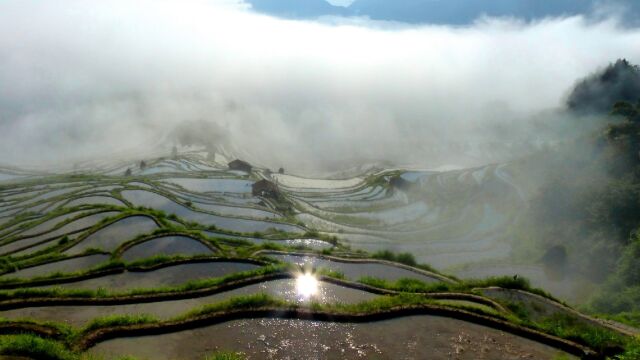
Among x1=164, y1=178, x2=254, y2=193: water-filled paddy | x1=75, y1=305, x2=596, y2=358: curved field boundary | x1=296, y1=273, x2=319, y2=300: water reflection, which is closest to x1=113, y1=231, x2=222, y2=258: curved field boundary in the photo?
x1=296, y1=273, x2=319, y2=300: water reflection

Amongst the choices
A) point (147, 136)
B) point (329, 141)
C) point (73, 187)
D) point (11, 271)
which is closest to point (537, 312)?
point (11, 271)

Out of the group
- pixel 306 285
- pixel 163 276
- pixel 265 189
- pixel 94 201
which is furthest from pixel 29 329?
pixel 265 189

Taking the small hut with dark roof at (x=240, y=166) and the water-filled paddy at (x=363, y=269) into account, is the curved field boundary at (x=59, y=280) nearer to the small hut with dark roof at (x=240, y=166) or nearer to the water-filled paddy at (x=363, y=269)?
the water-filled paddy at (x=363, y=269)

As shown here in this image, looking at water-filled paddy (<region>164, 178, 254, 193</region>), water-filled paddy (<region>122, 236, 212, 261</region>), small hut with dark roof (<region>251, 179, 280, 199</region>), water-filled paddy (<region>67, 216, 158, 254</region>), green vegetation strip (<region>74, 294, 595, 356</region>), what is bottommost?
green vegetation strip (<region>74, 294, 595, 356</region>)

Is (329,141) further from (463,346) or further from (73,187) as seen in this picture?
(463,346)

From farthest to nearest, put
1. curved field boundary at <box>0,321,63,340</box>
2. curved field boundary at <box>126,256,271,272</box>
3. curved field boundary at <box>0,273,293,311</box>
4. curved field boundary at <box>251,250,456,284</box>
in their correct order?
curved field boundary at <box>251,250,456,284</box> → curved field boundary at <box>126,256,271,272</box> → curved field boundary at <box>0,273,293,311</box> → curved field boundary at <box>0,321,63,340</box>

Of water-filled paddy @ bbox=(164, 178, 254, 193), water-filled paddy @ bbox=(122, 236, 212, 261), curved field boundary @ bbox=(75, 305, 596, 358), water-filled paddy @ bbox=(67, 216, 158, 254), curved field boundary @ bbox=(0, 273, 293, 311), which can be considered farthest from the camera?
water-filled paddy @ bbox=(164, 178, 254, 193)

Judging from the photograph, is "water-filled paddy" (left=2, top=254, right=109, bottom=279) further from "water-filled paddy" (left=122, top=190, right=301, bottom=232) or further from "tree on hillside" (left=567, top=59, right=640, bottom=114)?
"tree on hillside" (left=567, top=59, right=640, bottom=114)
